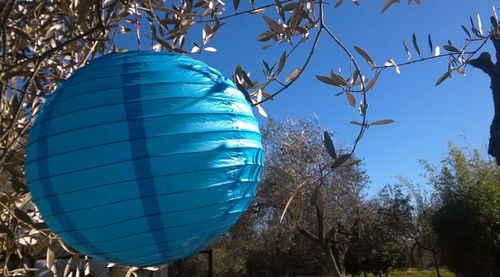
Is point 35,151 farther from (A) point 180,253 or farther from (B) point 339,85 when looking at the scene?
(B) point 339,85

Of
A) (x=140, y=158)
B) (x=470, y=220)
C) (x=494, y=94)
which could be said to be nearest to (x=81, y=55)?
(x=140, y=158)

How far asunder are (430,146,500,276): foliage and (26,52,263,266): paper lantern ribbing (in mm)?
11325

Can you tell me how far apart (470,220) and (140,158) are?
472 inches

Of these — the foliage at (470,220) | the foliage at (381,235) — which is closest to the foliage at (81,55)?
the foliage at (470,220)

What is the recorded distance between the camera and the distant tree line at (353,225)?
1130cm

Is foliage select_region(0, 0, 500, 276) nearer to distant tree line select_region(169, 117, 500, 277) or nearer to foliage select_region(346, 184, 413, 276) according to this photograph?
distant tree line select_region(169, 117, 500, 277)

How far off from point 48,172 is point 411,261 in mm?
30504

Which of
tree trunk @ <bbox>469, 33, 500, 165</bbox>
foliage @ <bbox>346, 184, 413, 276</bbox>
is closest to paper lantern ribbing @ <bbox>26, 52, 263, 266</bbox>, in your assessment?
tree trunk @ <bbox>469, 33, 500, 165</bbox>

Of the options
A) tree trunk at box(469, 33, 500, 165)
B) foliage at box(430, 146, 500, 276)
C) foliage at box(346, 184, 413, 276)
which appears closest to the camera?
tree trunk at box(469, 33, 500, 165)

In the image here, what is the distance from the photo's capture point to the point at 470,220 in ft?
37.3

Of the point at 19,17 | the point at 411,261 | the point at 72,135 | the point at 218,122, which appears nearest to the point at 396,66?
the point at 218,122

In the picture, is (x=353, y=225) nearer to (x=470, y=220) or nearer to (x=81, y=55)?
(x=470, y=220)

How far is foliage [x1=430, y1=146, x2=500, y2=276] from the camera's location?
35.6 feet

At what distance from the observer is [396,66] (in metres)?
1.56
